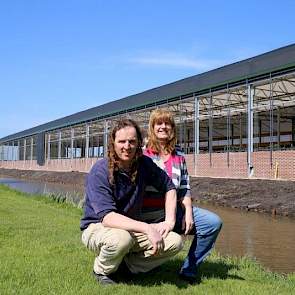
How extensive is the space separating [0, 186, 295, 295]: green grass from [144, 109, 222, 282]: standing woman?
0.86ft

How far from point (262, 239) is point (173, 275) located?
611 centimetres

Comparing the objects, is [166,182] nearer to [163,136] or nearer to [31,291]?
[163,136]

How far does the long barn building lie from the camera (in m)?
24.1

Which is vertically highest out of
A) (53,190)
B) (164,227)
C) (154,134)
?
(154,134)

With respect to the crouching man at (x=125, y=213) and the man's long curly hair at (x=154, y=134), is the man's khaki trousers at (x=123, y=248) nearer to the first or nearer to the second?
the crouching man at (x=125, y=213)

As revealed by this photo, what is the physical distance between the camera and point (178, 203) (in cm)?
509

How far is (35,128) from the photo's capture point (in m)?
71.3

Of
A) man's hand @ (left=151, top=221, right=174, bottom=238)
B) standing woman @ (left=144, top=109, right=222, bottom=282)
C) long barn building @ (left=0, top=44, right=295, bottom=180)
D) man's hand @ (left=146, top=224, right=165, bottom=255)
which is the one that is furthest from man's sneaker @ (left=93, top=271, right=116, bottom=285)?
long barn building @ (left=0, top=44, right=295, bottom=180)

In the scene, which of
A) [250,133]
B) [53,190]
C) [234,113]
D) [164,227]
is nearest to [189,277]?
[164,227]

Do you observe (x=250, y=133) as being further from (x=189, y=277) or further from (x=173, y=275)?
(x=189, y=277)

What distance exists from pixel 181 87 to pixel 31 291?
2896cm

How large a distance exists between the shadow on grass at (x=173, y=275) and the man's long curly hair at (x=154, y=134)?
1.19 m

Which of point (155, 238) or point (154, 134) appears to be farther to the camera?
point (154, 134)

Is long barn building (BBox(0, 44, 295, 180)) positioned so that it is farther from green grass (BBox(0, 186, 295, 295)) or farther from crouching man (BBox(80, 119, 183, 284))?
crouching man (BBox(80, 119, 183, 284))
